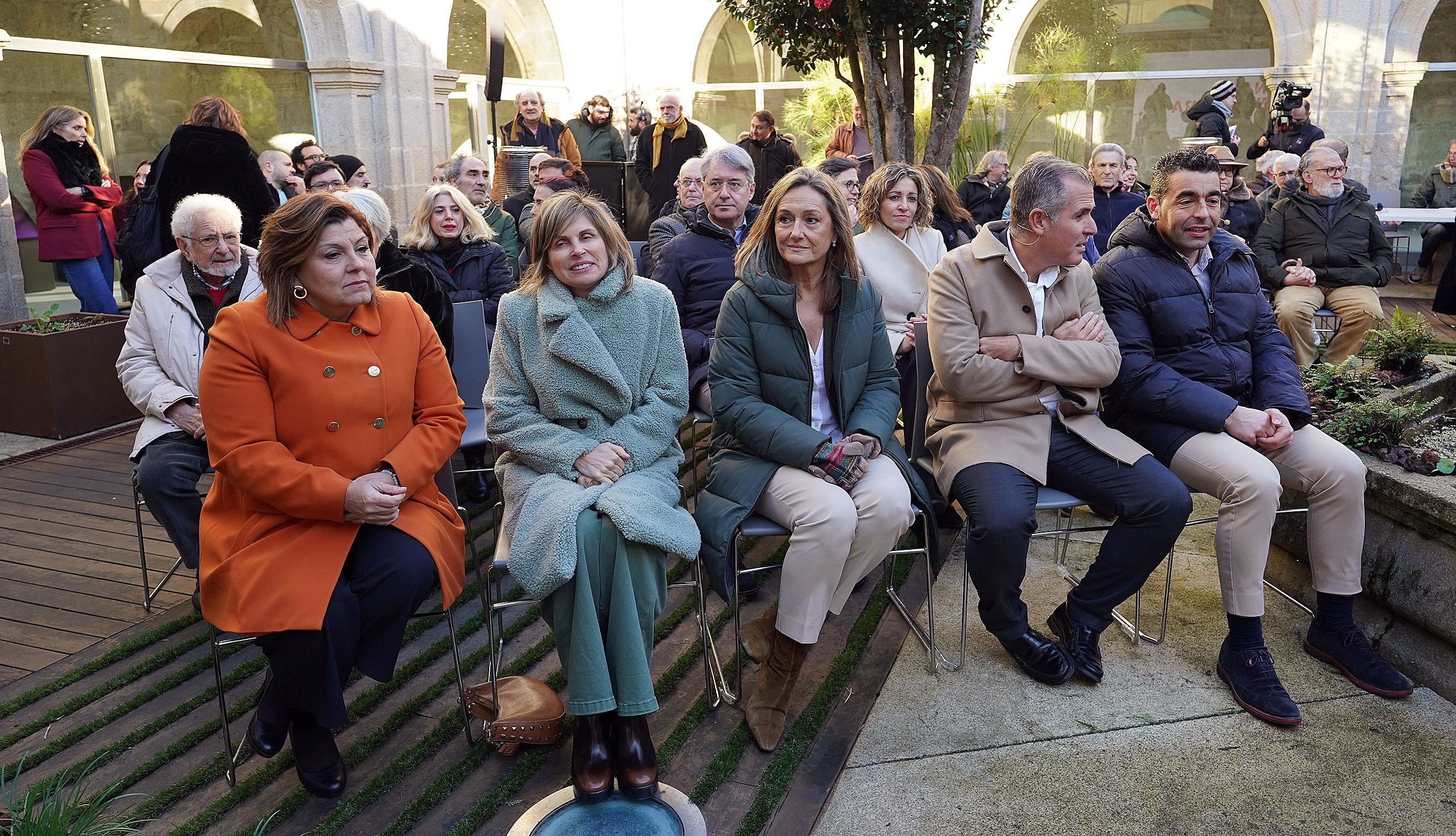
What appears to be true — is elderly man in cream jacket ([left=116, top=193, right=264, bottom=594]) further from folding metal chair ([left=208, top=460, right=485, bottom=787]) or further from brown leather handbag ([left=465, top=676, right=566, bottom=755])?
brown leather handbag ([left=465, top=676, right=566, bottom=755])

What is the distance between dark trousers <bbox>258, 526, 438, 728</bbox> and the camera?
2727mm

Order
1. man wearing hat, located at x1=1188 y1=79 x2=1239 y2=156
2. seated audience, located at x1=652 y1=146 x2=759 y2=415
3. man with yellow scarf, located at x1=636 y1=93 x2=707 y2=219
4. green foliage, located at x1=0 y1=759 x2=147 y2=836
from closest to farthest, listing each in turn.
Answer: green foliage, located at x1=0 y1=759 x2=147 y2=836
seated audience, located at x1=652 y1=146 x2=759 y2=415
man wearing hat, located at x1=1188 y1=79 x2=1239 y2=156
man with yellow scarf, located at x1=636 y1=93 x2=707 y2=219

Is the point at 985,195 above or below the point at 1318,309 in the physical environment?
above

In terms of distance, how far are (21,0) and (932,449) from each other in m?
8.59

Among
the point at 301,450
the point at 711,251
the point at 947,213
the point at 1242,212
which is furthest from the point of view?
the point at 1242,212

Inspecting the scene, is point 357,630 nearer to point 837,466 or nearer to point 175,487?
point 175,487

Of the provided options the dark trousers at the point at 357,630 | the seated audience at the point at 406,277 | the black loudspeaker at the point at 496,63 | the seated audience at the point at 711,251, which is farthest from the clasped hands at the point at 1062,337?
the black loudspeaker at the point at 496,63

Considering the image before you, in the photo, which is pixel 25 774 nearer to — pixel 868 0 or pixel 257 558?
pixel 257 558

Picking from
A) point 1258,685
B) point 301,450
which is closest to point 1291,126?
point 1258,685

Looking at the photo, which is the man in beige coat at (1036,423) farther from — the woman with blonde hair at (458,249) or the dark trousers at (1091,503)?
the woman with blonde hair at (458,249)

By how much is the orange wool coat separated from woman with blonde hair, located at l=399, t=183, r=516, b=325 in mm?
1918

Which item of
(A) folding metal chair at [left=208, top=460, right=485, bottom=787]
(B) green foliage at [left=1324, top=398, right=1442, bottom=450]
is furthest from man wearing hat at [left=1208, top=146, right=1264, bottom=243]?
(A) folding metal chair at [left=208, top=460, right=485, bottom=787]

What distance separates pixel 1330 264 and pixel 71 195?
788 cm

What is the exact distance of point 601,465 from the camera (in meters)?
3.06
